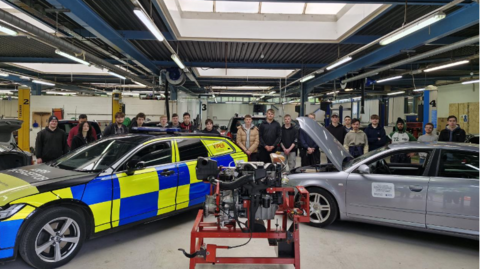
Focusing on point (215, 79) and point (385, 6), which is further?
point (215, 79)

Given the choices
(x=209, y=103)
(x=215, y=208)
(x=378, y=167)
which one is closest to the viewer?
(x=215, y=208)

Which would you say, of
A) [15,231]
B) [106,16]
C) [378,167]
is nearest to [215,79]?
[106,16]

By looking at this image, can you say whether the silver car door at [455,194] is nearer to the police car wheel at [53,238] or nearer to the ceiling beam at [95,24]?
the police car wheel at [53,238]

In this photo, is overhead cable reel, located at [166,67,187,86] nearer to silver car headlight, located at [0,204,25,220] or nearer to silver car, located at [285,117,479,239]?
silver car, located at [285,117,479,239]

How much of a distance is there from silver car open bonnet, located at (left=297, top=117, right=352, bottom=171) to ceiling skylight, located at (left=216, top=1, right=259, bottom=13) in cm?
409

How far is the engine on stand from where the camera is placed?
2.44 meters

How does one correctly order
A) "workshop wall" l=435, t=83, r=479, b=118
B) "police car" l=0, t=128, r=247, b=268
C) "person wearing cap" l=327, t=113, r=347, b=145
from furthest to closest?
"workshop wall" l=435, t=83, r=479, b=118
"person wearing cap" l=327, t=113, r=347, b=145
"police car" l=0, t=128, r=247, b=268

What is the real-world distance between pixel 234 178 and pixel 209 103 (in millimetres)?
25928

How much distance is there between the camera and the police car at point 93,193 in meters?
2.49

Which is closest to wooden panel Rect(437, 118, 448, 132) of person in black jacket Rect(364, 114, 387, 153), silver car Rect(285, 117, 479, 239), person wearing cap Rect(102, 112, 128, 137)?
person in black jacket Rect(364, 114, 387, 153)

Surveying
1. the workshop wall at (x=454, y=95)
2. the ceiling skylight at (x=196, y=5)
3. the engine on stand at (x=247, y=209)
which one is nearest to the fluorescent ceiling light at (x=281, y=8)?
the ceiling skylight at (x=196, y=5)

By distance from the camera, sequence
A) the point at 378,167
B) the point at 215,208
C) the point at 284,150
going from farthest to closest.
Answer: the point at 284,150 → the point at 378,167 → the point at 215,208

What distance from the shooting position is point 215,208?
256 centimetres

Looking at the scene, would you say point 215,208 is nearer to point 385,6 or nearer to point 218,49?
point 385,6
